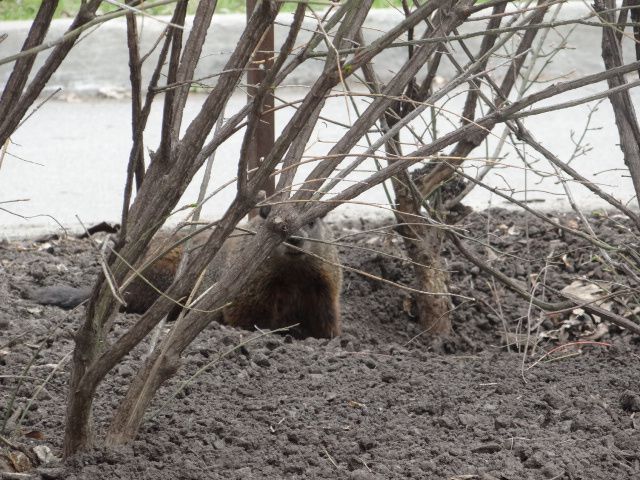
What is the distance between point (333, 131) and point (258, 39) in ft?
22.4

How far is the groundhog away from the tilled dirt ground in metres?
0.71

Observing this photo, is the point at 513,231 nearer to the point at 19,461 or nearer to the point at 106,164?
the point at 106,164

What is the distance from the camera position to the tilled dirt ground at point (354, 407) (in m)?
2.70

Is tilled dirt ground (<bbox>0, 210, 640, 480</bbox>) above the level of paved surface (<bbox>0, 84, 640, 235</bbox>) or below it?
below

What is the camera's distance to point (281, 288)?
535 cm

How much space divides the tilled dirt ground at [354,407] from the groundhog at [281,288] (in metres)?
0.71

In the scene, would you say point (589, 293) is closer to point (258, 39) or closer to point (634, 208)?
point (634, 208)

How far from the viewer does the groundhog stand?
16.5ft

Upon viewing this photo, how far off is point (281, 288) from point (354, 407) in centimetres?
223

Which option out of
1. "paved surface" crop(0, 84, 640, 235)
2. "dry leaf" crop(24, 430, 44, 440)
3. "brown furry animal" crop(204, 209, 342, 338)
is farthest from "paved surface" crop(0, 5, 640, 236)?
"dry leaf" crop(24, 430, 44, 440)

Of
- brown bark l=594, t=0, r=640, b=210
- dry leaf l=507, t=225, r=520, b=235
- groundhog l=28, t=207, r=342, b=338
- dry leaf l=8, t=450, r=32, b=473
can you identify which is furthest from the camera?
dry leaf l=507, t=225, r=520, b=235

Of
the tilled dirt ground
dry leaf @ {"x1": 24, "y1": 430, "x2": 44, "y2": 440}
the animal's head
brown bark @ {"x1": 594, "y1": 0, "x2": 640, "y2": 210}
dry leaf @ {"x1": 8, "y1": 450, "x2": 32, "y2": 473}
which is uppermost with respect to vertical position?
A: brown bark @ {"x1": 594, "y1": 0, "x2": 640, "y2": 210}

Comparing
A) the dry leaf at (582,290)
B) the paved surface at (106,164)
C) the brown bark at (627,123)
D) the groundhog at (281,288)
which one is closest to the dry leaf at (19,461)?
the brown bark at (627,123)

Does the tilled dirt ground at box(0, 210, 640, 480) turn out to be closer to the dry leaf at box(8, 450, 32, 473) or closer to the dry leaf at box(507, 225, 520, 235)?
the dry leaf at box(8, 450, 32, 473)
